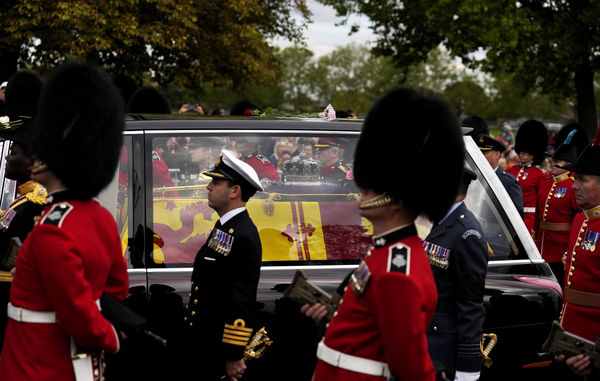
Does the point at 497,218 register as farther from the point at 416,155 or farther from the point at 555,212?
the point at 555,212

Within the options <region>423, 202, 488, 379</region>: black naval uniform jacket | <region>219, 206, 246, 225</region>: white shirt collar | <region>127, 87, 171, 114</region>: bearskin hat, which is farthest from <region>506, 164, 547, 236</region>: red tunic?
<region>219, 206, 246, 225</region>: white shirt collar

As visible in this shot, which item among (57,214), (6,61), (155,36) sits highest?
(155,36)

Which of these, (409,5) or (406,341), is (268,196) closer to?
(406,341)

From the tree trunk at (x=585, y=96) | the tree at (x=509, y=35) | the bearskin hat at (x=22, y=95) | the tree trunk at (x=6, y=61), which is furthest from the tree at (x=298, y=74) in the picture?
the bearskin hat at (x=22, y=95)

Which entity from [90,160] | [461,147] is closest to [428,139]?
[461,147]

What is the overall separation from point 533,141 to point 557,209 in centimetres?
165

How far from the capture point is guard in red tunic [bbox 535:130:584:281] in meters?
7.68

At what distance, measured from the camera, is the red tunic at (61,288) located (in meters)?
2.68

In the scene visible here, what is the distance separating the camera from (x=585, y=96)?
955 inches

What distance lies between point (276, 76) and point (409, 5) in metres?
5.01

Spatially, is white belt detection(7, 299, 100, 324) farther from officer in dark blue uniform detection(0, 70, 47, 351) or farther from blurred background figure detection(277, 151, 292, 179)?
blurred background figure detection(277, 151, 292, 179)

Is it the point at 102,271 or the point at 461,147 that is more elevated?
the point at 461,147

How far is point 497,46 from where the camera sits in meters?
22.6

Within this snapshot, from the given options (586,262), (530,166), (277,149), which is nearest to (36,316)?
(277,149)
